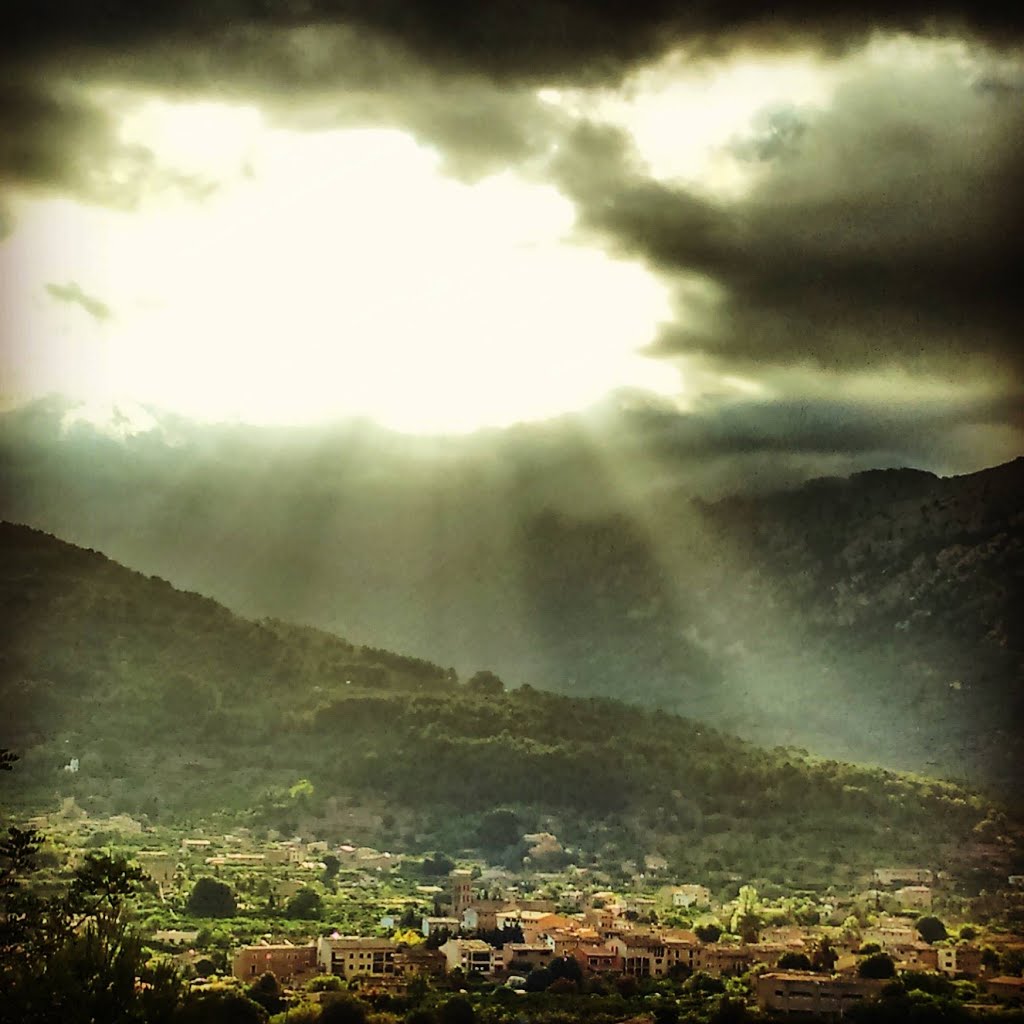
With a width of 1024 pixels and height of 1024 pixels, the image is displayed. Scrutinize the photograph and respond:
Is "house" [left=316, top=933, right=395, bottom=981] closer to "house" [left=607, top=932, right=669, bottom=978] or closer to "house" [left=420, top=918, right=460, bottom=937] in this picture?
"house" [left=420, top=918, right=460, bottom=937]

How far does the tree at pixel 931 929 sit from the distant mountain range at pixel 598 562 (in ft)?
21.8

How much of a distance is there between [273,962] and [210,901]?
3223mm

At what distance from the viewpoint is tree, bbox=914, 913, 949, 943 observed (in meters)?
21.8

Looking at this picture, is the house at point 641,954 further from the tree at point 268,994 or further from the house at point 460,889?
the tree at point 268,994

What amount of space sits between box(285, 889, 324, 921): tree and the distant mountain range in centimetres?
996

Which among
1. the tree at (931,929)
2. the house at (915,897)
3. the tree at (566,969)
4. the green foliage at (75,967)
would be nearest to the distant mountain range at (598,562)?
the house at (915,897)

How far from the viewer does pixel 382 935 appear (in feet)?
67.1

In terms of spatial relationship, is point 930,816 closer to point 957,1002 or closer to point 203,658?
point 957,1002

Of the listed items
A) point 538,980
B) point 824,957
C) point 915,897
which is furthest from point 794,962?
point 915,897

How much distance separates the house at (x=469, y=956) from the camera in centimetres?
1912

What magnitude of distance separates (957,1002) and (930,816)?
8709mm

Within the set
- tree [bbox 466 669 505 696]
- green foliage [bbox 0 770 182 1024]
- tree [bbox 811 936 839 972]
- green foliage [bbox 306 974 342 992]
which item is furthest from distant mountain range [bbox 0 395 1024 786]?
green foliage [bbox 0 770 182 1024]

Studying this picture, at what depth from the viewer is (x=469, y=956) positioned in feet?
63.5

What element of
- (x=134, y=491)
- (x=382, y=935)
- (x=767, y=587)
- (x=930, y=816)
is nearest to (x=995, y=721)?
(x=930, y=816)
